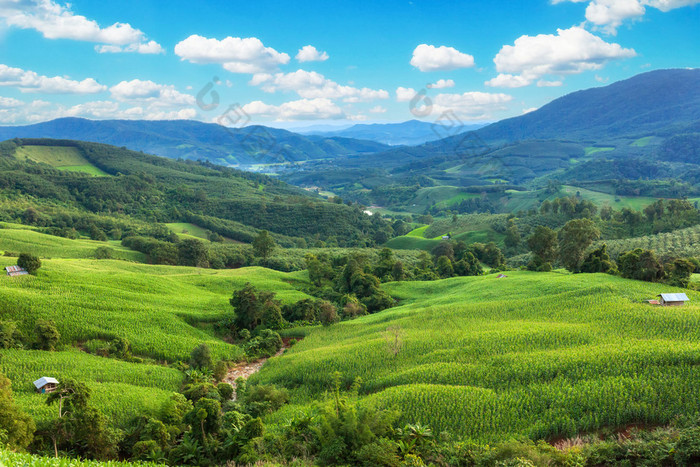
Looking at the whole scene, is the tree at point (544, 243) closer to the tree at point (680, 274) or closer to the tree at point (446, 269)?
the tree at point (446, 269)

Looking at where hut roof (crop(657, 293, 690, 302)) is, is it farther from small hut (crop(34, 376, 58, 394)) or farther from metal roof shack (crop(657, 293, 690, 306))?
small hut (crop(34, 376, 58, 394))

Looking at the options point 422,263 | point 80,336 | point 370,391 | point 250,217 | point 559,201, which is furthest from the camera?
point 250,217

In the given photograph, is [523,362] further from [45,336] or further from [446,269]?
[446,269]

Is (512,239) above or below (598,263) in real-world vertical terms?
below

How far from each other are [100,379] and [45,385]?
182 inches

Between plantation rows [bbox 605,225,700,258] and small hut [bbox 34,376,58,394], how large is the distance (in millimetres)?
97039

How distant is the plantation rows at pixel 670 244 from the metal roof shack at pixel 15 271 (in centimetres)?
10759

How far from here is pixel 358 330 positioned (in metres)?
52.0

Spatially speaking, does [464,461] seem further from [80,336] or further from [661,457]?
[80,336]

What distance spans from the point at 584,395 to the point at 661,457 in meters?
8.03

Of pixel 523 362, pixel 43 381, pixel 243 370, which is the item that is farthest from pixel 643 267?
pixel 43 381

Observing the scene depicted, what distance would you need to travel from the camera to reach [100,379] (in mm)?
36969

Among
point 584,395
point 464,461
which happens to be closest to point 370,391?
point 464,461

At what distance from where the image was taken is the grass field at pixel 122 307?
4547 cm
